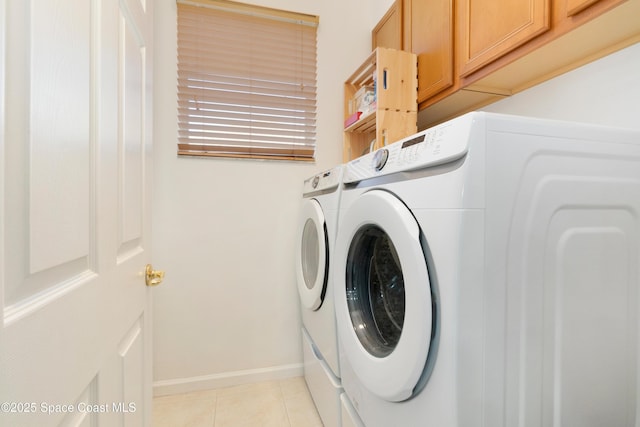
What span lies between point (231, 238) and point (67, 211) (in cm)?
133

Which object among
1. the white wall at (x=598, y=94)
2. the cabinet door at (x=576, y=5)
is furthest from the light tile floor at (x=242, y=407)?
the cabinet door at (x=576, y=5)

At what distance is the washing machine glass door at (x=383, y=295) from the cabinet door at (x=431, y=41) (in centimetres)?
84

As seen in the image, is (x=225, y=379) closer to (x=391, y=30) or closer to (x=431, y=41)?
(x=431, y=41)

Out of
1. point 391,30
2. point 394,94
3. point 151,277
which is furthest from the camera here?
point 391,30

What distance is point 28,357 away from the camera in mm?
362

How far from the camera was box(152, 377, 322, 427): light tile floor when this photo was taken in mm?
1440

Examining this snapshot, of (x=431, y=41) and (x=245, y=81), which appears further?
(x=245, y=81)

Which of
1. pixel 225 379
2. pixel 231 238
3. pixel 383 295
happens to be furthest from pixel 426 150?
pixel 225 379

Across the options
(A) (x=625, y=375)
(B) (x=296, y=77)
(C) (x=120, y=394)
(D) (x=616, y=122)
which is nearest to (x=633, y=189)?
(D) (x=616, y=122)

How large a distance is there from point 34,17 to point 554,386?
116 centimetres

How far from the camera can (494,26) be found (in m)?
1.03

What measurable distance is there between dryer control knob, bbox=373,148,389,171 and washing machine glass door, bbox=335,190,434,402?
0.27ft

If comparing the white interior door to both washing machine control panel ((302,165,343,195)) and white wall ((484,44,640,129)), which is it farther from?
white wall ((484,44,640,129))

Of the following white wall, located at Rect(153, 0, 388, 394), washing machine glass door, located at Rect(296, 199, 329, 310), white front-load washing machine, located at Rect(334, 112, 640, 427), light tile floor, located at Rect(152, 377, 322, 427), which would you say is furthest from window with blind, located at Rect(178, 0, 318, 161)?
light tile floor, located at Rect(152, 377, 322, 427)
